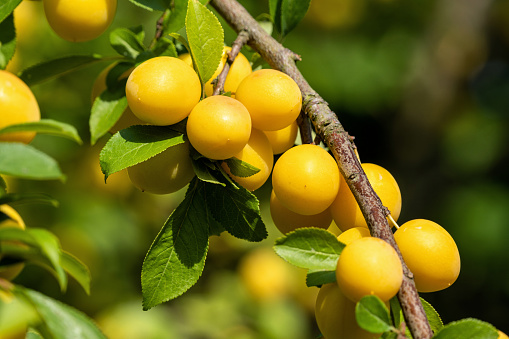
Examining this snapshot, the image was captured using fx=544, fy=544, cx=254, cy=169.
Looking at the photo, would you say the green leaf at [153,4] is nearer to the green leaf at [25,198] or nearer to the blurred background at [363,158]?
the green leaf at [25,198]

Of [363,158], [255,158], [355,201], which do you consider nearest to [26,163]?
[255,158]

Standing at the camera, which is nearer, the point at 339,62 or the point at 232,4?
the point at 232,4

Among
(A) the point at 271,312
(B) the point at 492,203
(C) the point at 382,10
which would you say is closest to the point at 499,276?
(B) the point at 492,203

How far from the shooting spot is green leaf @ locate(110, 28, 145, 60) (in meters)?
0.85

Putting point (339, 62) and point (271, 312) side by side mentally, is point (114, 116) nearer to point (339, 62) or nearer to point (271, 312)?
point (271, 312)

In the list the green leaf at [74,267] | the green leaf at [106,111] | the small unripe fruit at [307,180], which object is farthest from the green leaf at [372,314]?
the green leaf at [106,111]

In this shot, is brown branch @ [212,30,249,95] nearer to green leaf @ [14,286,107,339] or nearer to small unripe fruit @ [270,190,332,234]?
small unripe fruit @ [270,190,332,234]

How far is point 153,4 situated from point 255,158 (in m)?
0.32

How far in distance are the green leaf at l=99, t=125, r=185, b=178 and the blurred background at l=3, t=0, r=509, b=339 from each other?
1.03 metres

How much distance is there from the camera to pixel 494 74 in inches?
Answer: 171

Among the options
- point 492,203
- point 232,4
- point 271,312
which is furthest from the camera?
point 492,203

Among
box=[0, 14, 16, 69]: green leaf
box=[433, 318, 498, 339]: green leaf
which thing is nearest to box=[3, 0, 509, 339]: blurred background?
box=[0, 14, 16, 69]: green leaf

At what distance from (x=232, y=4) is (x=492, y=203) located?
10.7ft

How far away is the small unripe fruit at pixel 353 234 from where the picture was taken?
66 centimetres
